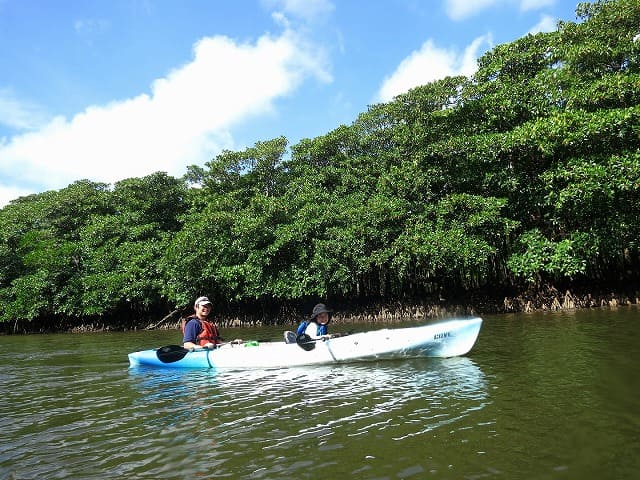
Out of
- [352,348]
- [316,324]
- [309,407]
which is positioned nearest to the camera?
[309,407]

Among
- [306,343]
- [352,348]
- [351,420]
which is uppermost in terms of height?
[306,343]

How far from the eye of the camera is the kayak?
8.48m

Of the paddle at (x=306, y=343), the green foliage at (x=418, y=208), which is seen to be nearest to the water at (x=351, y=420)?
the paddle at (x=306, y=343)

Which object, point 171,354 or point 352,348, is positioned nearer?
point 352,348

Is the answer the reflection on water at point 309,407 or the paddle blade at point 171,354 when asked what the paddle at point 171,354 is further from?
the reflection on water at point 309,407

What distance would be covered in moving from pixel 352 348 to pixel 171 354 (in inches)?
158

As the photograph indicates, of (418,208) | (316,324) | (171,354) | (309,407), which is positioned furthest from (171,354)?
(418,208)

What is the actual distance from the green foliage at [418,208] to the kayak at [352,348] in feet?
26.7

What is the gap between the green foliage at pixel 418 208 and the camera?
1558 cm

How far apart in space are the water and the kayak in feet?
0.81

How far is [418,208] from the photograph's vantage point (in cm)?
1842

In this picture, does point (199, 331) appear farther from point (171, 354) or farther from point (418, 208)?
point (418, 208)

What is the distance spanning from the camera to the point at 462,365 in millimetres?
7801

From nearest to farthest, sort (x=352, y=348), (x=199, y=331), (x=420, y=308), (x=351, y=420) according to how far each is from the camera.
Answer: (x=351, y=420)
(x=352, y=348)
(x=199, y=331)
(x=420, y=308)
